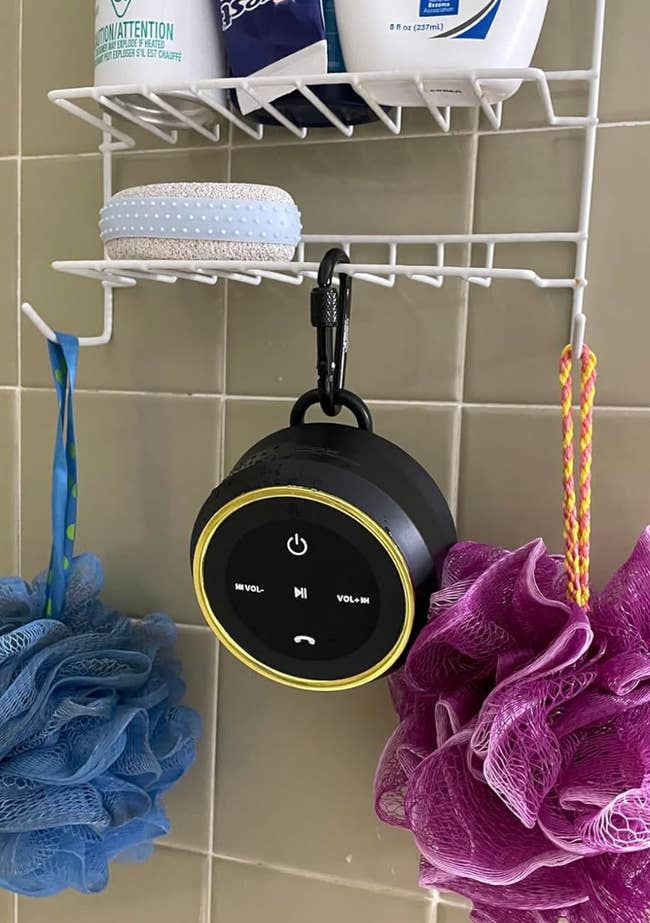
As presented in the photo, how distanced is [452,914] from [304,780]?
0.15 meters

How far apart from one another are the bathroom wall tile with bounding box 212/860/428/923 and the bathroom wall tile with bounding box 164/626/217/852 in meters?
0.04

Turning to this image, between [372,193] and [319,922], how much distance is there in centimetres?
58

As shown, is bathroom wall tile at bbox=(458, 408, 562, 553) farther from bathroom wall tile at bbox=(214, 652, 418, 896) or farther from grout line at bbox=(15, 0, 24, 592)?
grout line at bbox=(15, 0, 24, 592)

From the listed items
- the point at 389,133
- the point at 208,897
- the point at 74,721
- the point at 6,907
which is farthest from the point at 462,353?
the point at 6,907

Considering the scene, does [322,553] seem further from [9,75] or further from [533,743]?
[9,75]

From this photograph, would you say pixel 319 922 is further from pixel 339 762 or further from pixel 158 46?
pixel 158 46

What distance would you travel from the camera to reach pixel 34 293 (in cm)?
72

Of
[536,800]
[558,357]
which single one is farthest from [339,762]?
[558,357]

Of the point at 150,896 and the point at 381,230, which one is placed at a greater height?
the point at 381,230

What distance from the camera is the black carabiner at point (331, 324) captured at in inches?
20.3

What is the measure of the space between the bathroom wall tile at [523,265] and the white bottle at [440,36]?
0.07m

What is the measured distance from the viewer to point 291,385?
657 mm

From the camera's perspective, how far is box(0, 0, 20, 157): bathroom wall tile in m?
0.70

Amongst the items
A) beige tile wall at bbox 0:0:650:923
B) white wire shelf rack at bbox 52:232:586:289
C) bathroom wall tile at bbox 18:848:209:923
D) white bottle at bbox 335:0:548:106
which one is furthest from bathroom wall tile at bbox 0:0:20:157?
bathroom wall tile at bbox 18:848:209:923
